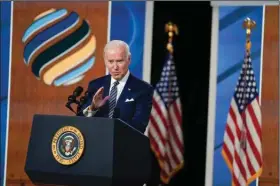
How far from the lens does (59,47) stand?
740 cm

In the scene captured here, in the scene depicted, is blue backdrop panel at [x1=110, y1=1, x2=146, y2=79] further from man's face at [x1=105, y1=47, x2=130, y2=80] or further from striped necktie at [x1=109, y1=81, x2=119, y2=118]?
man's face at [x1=105, y1=47, x2=130, y2=80]

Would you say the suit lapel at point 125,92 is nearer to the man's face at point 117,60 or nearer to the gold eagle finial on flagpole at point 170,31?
the man's face at point 117,60

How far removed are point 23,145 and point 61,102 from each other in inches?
27.5

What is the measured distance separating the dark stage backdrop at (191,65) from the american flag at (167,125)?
15.1 inches

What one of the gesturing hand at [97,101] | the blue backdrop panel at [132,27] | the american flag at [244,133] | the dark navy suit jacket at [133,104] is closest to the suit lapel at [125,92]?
the dark navy suit jacket at [133,104]

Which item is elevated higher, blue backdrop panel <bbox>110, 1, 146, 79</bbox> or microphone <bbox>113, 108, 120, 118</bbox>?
blue backdrop panel <bbox>110, 1, 146, 79</bbox>

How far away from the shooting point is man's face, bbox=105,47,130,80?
4.03 meters

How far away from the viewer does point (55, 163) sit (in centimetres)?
372

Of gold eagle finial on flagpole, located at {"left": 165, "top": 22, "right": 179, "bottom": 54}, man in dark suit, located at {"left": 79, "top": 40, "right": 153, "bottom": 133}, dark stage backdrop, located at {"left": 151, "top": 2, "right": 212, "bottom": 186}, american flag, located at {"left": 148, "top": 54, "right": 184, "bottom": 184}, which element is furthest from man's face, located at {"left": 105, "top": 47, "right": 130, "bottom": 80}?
dark stage backdrop, located at {"left": 151, "top": 2, "right": 212, "bottom": 186}

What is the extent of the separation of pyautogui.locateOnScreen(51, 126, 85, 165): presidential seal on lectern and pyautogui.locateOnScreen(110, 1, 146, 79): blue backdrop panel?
3553 millimetres

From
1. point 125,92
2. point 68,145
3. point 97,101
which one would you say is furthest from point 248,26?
point 68,145

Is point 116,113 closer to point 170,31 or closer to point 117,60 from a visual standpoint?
point 117,60

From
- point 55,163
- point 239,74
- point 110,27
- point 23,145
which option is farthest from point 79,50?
point 55,163

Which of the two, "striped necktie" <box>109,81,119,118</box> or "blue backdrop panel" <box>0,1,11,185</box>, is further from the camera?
"blue backdrop panel" <box>0,1,11,185</box>
